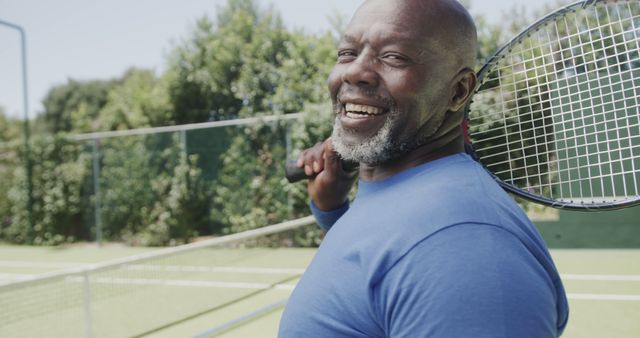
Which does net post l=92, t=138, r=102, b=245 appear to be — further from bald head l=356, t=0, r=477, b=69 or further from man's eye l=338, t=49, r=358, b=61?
bald head l=356, t=0, r=477, b=69

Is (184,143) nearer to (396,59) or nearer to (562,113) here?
(562,113)

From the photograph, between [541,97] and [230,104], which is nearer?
[541,97]

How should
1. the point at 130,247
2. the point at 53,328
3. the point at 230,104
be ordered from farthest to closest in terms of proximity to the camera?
1. the point at 230,104
2. the point at 130,247
3. the point at 53,328

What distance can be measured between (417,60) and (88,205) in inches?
536

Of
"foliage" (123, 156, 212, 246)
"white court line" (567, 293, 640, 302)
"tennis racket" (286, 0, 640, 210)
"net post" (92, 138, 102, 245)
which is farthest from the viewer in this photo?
"net post" (92, 138, 102, 245)

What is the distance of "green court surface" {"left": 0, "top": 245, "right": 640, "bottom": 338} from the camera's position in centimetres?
509

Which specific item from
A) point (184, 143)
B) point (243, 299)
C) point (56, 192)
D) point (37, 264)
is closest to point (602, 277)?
point (243, 299)

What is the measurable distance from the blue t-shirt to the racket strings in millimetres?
720

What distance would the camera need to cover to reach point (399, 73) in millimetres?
1090

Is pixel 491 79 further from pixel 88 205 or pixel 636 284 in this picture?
pixel 88 205

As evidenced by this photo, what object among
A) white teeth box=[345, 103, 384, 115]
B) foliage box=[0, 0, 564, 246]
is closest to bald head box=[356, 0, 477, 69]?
white teeth box=[345, 103, 384, 115]

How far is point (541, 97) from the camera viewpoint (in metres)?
1.99

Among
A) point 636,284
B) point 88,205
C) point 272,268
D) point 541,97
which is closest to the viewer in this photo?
point 541,97

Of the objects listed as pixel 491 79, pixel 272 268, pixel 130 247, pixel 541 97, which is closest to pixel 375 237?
pixel 491 79
